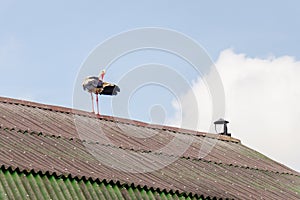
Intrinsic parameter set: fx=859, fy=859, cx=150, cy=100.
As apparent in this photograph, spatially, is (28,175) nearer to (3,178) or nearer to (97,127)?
(3,178)

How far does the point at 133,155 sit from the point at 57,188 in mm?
4015

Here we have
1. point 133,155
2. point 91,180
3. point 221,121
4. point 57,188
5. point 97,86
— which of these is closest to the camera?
point 57,188

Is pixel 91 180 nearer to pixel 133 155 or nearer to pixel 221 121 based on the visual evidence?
pixel 133 155

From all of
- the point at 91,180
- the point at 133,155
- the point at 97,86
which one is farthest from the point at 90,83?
the point at 91,180

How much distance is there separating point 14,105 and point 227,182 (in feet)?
18.5

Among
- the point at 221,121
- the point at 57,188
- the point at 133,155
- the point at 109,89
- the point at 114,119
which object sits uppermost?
the point at 221,121

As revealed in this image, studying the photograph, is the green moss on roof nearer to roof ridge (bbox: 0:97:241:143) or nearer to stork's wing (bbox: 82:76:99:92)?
roof ridge (bbox: 0:97:241:143)

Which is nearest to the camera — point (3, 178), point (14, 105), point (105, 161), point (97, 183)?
point (3, 178)

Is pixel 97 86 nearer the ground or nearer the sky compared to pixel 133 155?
nearer the sky

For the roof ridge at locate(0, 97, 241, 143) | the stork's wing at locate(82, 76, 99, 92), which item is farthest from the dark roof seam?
the stork's wing at locate(82, 76, 99, 92)

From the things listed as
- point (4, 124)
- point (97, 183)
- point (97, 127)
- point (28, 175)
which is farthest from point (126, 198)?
point (97, 127)

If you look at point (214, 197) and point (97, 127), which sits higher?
point (97, 127)

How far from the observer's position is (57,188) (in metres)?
16.0

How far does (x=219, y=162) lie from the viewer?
22.1m
